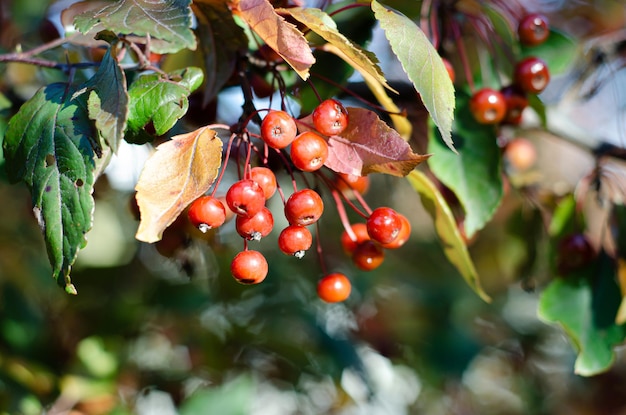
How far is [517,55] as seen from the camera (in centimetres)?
148

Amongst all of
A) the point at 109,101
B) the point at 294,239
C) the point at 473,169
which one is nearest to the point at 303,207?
the point at 294,239

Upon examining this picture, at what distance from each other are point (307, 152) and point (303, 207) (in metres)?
0.08

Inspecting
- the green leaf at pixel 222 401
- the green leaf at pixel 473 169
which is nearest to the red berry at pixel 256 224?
the green leaf at pixel 473 169

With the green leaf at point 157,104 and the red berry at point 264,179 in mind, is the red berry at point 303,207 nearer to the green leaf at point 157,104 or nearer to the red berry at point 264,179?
the red berry at point 264,179

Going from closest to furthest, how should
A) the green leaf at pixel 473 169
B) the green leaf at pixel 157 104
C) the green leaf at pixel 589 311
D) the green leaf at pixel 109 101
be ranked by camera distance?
1. the green leaf at pixel 109 101
2. the green leaf at pixel 157 104
3. the green leaf at pixel 473 169
4. the green leaf at pixel 589 311

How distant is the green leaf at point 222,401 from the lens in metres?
1.52

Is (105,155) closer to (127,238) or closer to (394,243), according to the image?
(394,243)

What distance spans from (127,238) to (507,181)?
134 centimetres

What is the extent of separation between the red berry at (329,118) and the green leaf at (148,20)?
21 centimetres

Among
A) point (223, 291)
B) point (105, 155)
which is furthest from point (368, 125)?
point (223, 291)

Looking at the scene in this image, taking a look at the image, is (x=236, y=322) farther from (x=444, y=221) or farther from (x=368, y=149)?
(x=368, y=149)

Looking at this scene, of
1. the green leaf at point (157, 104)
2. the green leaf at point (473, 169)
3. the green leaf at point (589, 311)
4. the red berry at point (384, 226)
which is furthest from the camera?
the green leaf at point (589, 311)

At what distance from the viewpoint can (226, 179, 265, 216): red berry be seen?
801 mm

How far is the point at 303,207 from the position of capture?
851mm
